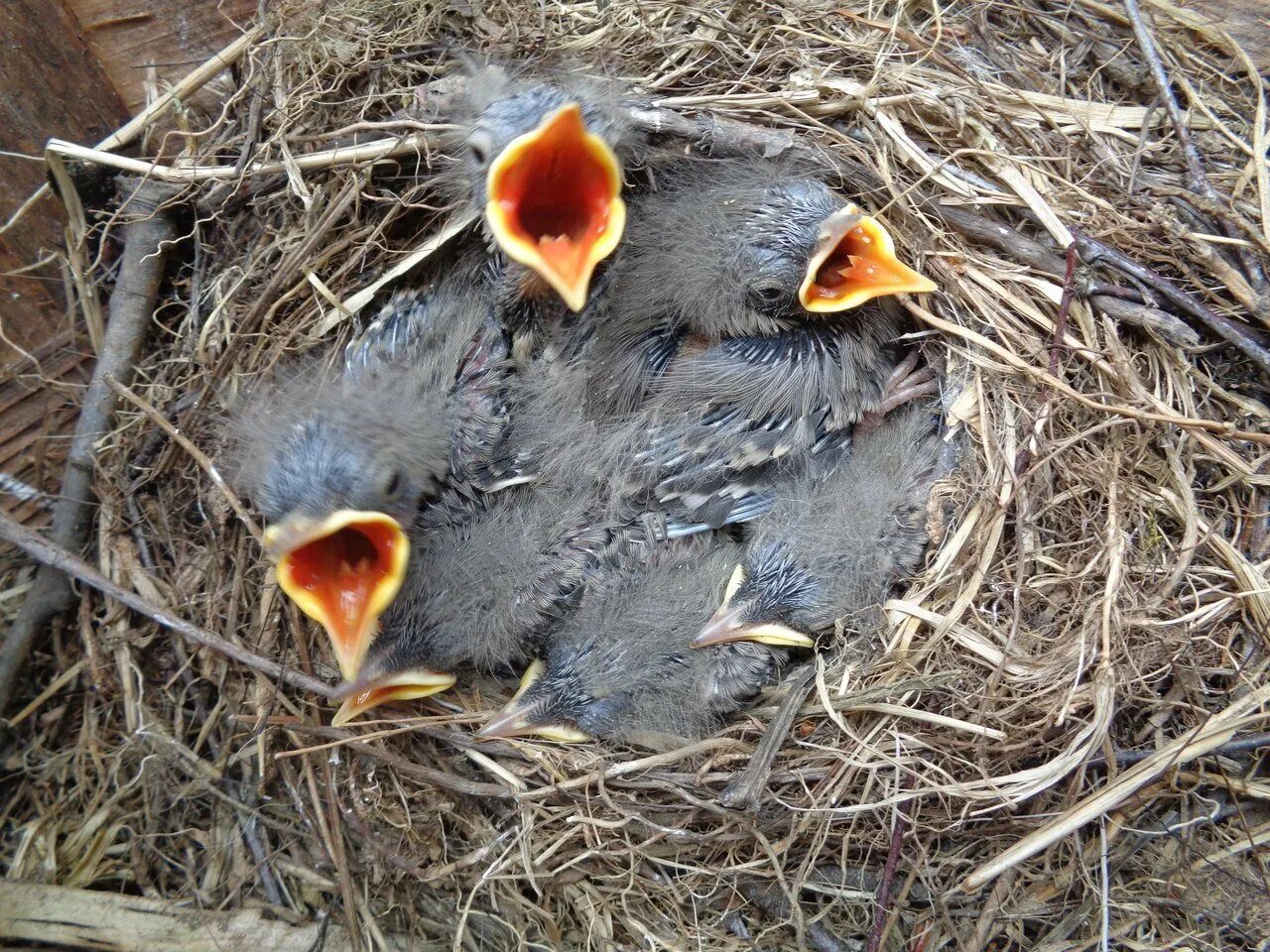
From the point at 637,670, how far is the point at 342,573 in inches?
17.2

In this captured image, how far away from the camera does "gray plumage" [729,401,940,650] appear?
1190 millimetres

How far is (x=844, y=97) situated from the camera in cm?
121

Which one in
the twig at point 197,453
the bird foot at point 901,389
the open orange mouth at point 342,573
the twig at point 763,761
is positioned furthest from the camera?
the bird foot at point 901,389

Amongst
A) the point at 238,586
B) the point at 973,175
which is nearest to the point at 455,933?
the point at 238,586

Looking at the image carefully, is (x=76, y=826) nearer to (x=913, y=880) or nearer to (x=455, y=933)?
(x=455, y=933)

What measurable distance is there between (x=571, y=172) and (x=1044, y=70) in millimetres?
749

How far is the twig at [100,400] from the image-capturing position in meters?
1.20

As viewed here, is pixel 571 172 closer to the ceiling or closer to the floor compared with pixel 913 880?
closer to the ceiling

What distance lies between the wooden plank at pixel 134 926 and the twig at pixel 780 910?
1.85 feet

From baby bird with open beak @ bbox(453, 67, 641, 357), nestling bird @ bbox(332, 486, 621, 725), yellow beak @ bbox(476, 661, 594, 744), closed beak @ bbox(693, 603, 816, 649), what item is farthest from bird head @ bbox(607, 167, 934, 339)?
yellow beak @ bbox(476, 661, 594, 744)

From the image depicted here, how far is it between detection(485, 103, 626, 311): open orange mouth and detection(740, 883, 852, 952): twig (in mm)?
790

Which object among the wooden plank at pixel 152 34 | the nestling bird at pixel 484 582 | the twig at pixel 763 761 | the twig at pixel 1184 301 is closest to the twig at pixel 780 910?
the twig at pixel 763 761

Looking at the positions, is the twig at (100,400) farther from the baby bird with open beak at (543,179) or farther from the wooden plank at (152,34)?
the baby bird with open beak at (543,179)

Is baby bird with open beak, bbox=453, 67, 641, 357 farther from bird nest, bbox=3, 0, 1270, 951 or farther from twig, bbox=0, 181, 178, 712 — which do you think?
twig, bbox=0, 181, 178, 712
